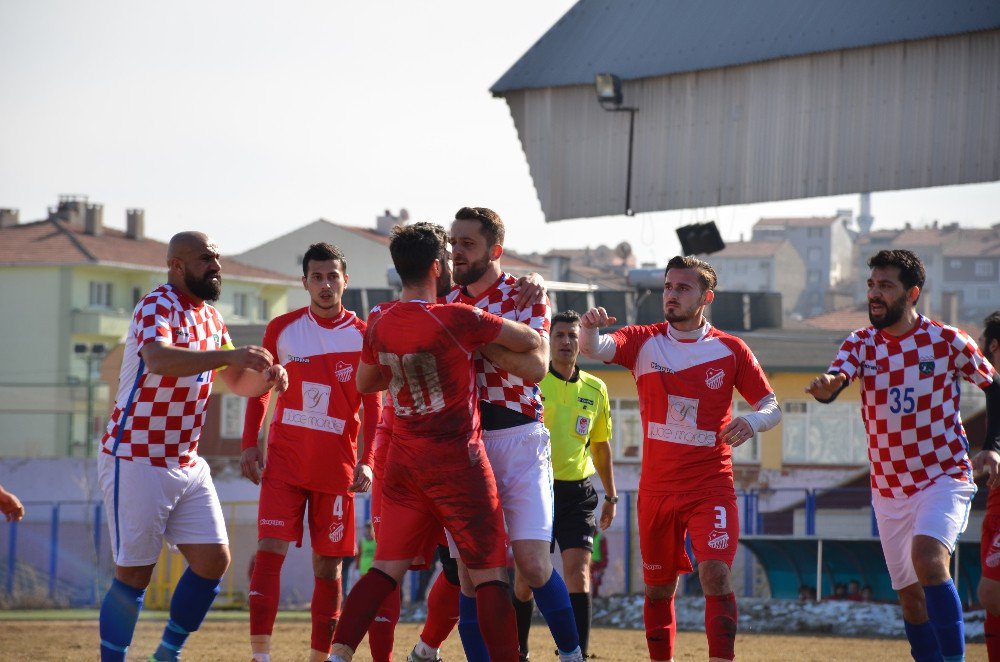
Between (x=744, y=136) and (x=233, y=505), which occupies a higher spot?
(x=744, y=136)

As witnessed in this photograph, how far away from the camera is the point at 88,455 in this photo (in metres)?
38.9

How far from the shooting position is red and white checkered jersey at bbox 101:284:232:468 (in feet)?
23.0

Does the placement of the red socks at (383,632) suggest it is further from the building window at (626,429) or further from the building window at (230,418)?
the building window at (230,418)

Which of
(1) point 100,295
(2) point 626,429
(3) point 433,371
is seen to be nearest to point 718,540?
(3) point 433,371

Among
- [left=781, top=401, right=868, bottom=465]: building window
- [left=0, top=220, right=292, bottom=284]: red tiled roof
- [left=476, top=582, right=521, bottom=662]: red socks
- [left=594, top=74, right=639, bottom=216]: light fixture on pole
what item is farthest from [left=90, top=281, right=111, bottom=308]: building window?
[left=476, top=582, right=521, bottom=662]: red socks

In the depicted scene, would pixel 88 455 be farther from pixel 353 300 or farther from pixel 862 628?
pixel 862 628

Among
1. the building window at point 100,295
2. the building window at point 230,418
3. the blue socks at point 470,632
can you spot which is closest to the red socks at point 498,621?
the blue socks at point 470,632

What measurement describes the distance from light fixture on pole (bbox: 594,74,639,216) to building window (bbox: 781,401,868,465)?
13945mm

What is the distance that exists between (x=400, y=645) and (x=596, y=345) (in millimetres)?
5803

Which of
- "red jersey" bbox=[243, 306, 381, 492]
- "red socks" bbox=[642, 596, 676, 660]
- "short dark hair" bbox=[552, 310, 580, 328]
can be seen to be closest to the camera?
"red socks" bbox=[642, 596, 676, 660]

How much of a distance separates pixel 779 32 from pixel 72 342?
48.7m

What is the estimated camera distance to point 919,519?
25.0 ft

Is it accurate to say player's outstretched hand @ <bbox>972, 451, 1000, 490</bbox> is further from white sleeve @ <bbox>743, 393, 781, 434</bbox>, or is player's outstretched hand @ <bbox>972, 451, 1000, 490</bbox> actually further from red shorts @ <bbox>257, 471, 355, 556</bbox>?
red shorts @ <bbox>257, 471, 355, 556</bbox>

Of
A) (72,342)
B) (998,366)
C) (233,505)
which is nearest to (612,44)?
(233,505)
